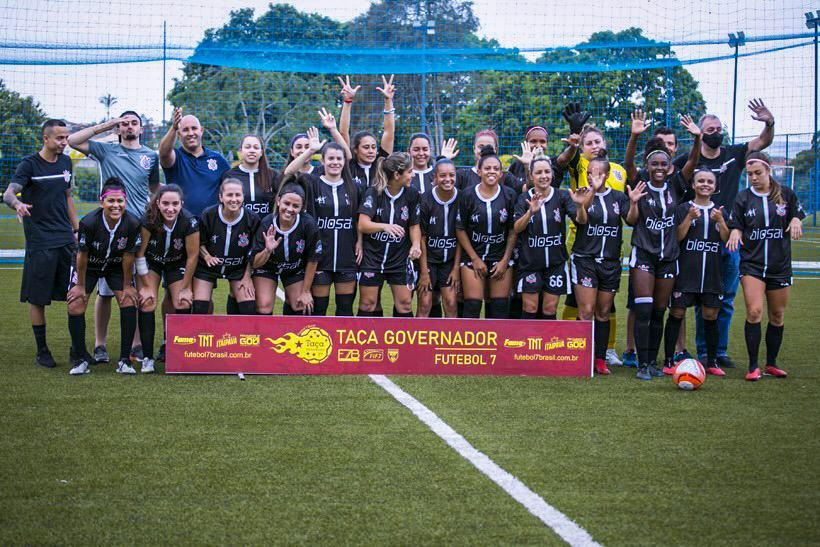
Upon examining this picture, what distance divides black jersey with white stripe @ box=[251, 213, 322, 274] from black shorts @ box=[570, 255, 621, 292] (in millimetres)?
2277

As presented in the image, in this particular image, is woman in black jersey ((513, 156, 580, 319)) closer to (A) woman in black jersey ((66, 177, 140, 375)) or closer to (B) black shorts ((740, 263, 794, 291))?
(B) black shorts ((740, 263, 794, 291))

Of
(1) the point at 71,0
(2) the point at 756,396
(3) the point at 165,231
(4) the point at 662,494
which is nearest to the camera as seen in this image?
(4) the point at 662,494

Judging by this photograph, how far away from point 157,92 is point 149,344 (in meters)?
11.7

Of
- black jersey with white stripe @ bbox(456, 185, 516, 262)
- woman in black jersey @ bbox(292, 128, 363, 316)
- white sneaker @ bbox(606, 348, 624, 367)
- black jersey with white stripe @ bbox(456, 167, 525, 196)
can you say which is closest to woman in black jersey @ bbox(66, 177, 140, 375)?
woman in black jersey @ bbox(292, 128, 363, 316)

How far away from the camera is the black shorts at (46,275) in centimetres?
→ 787

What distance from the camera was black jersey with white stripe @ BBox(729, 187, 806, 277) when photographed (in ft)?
25.5

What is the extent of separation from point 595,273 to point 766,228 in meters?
1.51

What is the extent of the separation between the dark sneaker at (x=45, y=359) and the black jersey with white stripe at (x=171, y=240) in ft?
3.92

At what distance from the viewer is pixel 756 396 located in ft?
22.7

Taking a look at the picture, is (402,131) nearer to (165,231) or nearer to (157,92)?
(157,92)

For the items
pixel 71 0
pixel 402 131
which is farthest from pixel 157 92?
pixel 402 131

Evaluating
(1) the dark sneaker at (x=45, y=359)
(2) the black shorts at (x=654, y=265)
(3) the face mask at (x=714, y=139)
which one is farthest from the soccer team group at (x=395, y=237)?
(3) the face mask at (x=714, y=139)

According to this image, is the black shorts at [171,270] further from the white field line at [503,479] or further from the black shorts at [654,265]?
the black shorts at [654,265]

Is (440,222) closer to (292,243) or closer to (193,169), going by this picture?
(292,243)
